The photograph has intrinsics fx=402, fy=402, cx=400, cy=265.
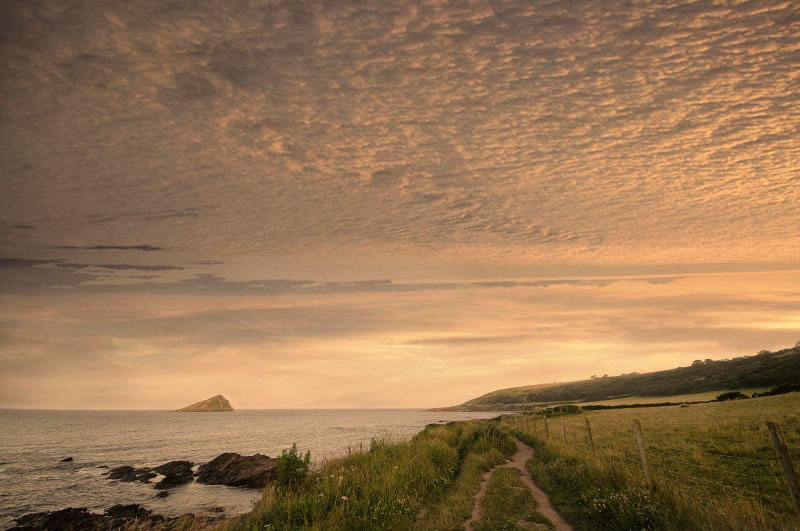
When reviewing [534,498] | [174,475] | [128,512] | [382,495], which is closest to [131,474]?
[174,475]

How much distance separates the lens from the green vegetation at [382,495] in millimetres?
8656

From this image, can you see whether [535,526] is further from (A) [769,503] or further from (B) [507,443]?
(B) [507,443]

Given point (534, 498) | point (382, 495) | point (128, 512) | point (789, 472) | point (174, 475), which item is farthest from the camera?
point (174, 475)

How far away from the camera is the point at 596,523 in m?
9.06

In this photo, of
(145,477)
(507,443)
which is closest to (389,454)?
(507,443)

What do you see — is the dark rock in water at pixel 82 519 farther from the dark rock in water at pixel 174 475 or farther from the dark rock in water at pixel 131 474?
the dark rock in water at pixel 131 474

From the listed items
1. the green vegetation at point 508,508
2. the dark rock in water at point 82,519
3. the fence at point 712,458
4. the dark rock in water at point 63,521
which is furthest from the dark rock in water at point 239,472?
the fence at point 712,458

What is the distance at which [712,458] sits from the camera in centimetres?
1775

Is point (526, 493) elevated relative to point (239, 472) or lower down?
elevated

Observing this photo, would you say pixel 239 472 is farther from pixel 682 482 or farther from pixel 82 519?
pixel 682 482

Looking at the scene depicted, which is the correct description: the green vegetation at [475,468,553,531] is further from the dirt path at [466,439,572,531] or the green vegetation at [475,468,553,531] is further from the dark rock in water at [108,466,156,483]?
the dark rock in water at [108,466,156,483]

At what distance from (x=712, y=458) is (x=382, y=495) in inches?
639

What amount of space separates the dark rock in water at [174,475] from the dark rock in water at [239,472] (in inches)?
36.7

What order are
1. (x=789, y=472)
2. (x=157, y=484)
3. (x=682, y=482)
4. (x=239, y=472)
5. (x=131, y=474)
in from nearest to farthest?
(x=789, y=472) < (x=682, y=482) < (x=157, y=484) < (x=239, y=472) < (x=131, y=474)
